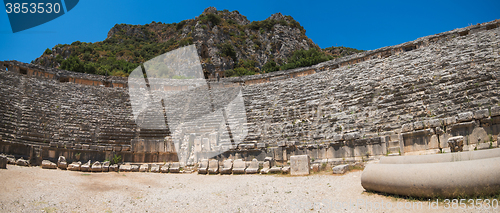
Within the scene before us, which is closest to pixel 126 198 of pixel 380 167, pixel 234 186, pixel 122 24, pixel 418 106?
pixel 234 186

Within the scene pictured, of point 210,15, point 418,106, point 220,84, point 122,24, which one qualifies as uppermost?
point 122,24

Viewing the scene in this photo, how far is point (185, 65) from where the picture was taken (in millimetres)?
39688

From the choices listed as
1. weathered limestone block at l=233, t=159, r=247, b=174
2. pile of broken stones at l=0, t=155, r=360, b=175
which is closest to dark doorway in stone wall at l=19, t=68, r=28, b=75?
pile of broken stones at l=0, t=155, r=360, b=175

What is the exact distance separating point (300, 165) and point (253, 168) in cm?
201

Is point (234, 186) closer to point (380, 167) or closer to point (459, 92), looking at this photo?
point (380, 167)

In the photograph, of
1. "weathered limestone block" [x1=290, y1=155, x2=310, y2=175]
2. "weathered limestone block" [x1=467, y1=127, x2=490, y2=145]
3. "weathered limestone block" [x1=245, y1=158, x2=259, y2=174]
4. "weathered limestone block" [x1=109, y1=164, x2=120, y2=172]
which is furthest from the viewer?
"weathered limestone block" [x1=109, y1=164, x2=120, y2=172]

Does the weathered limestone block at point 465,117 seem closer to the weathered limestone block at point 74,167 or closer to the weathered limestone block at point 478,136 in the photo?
the weathered limestone block at point 478,136

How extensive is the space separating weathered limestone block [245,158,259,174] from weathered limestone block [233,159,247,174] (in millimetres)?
198

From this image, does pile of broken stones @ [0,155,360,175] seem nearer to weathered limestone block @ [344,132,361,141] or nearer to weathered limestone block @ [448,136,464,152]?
weathered limestone block @ [344,132,361,141]

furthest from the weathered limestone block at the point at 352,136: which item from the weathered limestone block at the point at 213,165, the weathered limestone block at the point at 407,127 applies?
the weathered limestone block at the point at 213,165

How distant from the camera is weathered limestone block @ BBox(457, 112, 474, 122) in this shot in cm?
837

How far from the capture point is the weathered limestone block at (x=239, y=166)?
1121cm

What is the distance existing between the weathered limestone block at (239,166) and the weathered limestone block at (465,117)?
6.97 metres

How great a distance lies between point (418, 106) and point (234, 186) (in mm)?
6956
